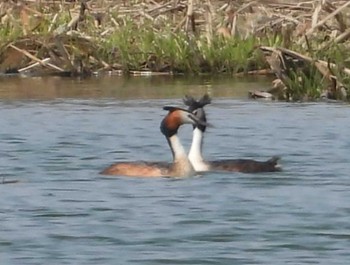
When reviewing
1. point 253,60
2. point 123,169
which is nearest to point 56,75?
point 253,60

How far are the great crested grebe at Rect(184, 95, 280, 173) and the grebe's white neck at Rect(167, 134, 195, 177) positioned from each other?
0.57ft

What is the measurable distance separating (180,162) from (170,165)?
0.09 m

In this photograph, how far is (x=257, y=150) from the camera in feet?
50.2

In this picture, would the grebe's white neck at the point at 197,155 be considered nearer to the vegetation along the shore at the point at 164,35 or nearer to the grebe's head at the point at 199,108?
the grebe's head at the point at 199,108

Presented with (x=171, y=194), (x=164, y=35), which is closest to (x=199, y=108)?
(x=171, y=194)

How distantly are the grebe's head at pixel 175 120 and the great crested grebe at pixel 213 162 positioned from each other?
0.14 meters

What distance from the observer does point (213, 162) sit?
13594 millimetres

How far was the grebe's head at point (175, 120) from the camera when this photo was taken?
44.8ft

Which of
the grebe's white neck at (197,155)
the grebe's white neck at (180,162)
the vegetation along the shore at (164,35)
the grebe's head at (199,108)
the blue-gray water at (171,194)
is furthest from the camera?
the vegetation along the shore at (164,35)

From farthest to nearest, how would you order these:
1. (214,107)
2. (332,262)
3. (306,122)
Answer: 1. (214,107)
2. (306,122)
3. (332,262)

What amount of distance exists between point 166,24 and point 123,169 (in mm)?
12534

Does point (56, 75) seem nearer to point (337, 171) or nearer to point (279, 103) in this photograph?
point (279, 103)

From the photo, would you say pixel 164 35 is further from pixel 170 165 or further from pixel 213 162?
pixel 170 165

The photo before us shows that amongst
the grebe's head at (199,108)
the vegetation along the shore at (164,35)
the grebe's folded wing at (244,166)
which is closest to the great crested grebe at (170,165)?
the grebe's head at (199,108)
